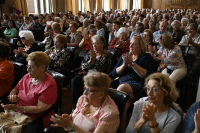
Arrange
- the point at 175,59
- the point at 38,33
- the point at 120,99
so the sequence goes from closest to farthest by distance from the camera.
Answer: the point at 120,99
the point at 175,59
the point at 38,33

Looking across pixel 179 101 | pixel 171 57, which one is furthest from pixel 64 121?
pixel 179 101

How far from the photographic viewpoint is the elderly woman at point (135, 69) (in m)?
2.11

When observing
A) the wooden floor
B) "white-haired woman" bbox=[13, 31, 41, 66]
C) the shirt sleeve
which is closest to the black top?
"white-haired woman" bbox=[13, 31, 41, 66]

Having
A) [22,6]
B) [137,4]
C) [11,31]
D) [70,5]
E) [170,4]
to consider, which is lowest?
[11,31]

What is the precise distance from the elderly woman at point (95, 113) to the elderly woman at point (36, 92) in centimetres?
41

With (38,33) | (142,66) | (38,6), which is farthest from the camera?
(38,6)

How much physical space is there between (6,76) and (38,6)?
10.9 metres

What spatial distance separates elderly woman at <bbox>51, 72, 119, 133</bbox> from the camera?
1296 millimetres

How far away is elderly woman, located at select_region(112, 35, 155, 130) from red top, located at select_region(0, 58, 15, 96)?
51.4 inches

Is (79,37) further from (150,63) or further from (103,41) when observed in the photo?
(150,63)

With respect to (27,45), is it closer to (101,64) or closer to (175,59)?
(101,64)

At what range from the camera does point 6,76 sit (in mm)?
2211

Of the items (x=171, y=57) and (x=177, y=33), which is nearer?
(x=171, y=57)

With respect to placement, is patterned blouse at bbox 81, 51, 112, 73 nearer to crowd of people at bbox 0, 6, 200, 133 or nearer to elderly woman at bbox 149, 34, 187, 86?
crowd of people at bbox 0, 6, 200, 133
